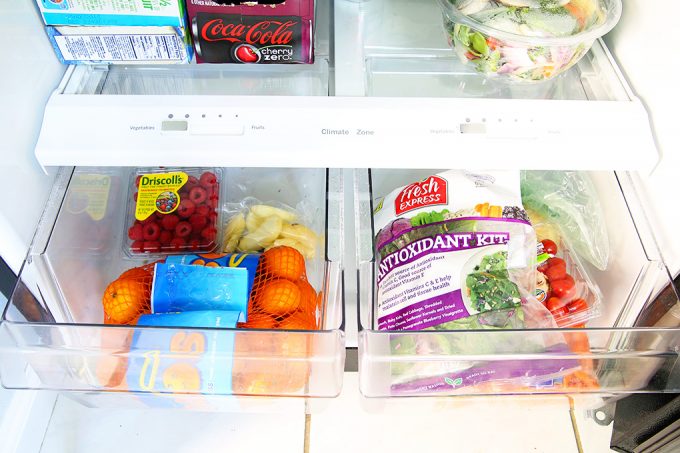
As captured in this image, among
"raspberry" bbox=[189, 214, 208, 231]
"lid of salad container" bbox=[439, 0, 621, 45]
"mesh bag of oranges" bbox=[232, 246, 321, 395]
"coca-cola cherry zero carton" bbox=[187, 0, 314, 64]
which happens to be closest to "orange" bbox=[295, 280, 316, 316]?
"mesh bag of oranges" bbox=[232, 246, 321, 395]

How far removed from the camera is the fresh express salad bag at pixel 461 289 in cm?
80

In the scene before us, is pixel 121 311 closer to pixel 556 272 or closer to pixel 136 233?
pixel 136 233

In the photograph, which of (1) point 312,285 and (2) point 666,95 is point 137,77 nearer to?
(1) point 312,285

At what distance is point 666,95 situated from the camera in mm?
781

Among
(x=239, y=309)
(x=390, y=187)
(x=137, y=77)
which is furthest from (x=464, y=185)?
(x=137, y=77)

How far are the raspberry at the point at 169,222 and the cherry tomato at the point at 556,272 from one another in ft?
2.04

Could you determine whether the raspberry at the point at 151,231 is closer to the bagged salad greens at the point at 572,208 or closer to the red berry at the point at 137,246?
the red berry at the point at 137,246

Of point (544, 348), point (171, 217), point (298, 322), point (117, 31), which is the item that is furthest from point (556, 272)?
point (117, 31)

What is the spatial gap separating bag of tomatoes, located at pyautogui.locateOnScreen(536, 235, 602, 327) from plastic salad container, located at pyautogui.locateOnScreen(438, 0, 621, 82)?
0.30 meters

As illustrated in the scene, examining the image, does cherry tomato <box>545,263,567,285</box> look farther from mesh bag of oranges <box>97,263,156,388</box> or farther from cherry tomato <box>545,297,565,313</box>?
mesh bag of oranges <box>97,263,156,388</box>

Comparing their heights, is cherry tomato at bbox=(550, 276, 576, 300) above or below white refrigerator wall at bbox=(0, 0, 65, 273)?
below

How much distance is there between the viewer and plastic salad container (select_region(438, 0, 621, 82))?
2.67ft

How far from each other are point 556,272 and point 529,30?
15.2 inches

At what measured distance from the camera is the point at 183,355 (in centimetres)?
78
